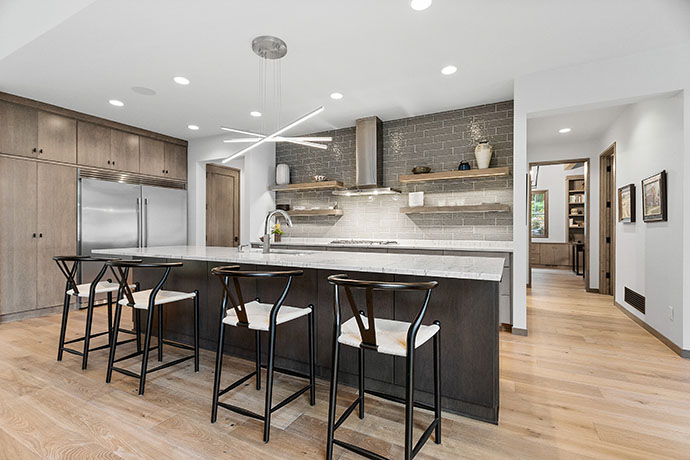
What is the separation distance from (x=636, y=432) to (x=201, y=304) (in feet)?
9.88

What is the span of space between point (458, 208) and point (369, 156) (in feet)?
4.55

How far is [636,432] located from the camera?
1.83m

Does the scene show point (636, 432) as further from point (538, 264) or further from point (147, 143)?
point (538, 264)

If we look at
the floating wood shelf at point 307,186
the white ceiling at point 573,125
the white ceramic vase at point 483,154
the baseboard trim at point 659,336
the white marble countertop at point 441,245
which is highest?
the white ceiling at point 573,125

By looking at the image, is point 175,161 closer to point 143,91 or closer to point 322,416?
point 143,91

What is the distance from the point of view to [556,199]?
948 cm

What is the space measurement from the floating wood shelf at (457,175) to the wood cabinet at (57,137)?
435cm

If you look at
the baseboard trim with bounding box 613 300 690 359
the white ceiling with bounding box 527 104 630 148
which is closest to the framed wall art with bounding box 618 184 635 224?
the white ceiling with bounding box 527 104 630 148

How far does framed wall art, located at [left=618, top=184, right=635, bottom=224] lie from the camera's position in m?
4.10

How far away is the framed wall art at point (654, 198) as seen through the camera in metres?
3.25

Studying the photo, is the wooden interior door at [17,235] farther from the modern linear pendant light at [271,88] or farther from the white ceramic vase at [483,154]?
the white ceramic vase at [483,154]

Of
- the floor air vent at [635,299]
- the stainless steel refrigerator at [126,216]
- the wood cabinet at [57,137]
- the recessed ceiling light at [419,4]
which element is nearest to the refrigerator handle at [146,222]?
the stainless steel refrigerator at [126,216]

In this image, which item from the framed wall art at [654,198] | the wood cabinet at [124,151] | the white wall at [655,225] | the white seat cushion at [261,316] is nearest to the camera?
the white seat cushion at [261,316]

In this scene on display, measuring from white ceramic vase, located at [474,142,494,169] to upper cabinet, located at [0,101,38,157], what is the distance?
5.32m
